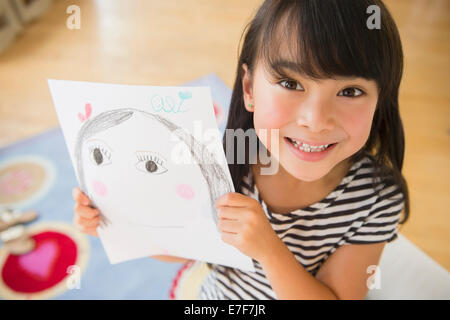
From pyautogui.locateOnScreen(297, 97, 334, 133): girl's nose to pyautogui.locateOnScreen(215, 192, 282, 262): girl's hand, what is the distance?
13 centimetres

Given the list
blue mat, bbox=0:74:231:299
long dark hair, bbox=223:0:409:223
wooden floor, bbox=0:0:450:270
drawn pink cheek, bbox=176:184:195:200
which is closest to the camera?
long dark hair, bbox=223:0:409:223

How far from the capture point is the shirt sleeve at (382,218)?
0.66 meters

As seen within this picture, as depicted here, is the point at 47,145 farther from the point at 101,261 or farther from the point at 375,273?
the point at 375,273

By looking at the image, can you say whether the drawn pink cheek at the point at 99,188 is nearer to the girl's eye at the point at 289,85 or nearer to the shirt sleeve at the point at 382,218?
the girl's eye at the point at 289,85

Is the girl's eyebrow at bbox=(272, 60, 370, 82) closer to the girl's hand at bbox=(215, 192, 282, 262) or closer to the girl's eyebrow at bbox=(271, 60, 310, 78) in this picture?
the girl's eyebrow at bbox=(271, 60, 310, 78)

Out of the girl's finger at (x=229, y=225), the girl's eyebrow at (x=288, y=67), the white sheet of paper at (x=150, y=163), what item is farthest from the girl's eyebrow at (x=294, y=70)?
the girl's finger at (x=229, y=225)

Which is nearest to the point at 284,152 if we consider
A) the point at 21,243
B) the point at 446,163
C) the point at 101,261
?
the point at 101,261

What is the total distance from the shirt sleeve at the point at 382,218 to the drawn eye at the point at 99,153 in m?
0.42

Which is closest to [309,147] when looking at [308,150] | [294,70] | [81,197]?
[308,150]

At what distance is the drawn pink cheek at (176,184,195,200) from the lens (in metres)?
0.58

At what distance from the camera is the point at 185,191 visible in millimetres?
588

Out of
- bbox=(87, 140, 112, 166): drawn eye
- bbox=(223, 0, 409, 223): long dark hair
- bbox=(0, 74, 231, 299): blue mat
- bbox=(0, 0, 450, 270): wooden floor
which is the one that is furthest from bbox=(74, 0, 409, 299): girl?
bbox=(0, 0, 450, 270): wooden floor

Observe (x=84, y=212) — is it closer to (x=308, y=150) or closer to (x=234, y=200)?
(x=234, y=200)

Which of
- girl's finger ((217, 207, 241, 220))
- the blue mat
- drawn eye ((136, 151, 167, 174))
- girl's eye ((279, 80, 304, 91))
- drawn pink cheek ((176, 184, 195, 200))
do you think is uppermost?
girl's eye ((279, 80, 304, 91))
